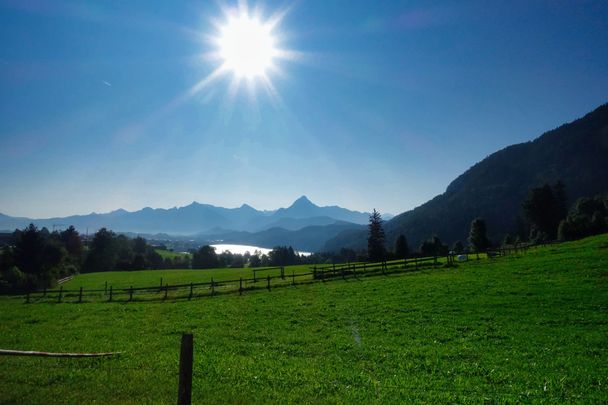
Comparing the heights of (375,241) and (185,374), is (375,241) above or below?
above

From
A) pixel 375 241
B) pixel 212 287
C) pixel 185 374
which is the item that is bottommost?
pixel 212 287

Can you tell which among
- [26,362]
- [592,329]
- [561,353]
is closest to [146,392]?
[26,362]

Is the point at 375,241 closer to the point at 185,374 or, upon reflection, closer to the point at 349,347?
the point at 349,347

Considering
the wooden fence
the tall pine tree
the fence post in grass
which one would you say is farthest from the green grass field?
the tall pine tree

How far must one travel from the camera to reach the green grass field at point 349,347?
39.2ft

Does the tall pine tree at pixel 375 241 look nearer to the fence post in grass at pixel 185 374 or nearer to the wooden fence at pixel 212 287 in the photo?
the wooden fence at pixel 212 287

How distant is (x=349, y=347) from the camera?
17984 mm

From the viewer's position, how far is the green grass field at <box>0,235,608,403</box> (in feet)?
39.2

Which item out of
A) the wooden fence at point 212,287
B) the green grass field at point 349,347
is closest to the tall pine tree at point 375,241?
the wooden fence at point 212,287

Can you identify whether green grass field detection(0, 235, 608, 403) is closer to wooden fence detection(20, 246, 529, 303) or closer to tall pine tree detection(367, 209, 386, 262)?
wooden fence detection(20, 246, 529, 303)

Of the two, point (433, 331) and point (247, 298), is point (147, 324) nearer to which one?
point (247, 298)

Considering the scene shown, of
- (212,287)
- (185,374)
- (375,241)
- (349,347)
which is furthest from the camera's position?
(375,241)

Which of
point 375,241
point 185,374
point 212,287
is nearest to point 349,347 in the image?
point 185,374

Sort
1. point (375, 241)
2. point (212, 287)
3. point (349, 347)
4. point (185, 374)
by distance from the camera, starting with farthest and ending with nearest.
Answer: point (375, 241) → point (212, 287) → point (349, 347) → point (185, 374)
